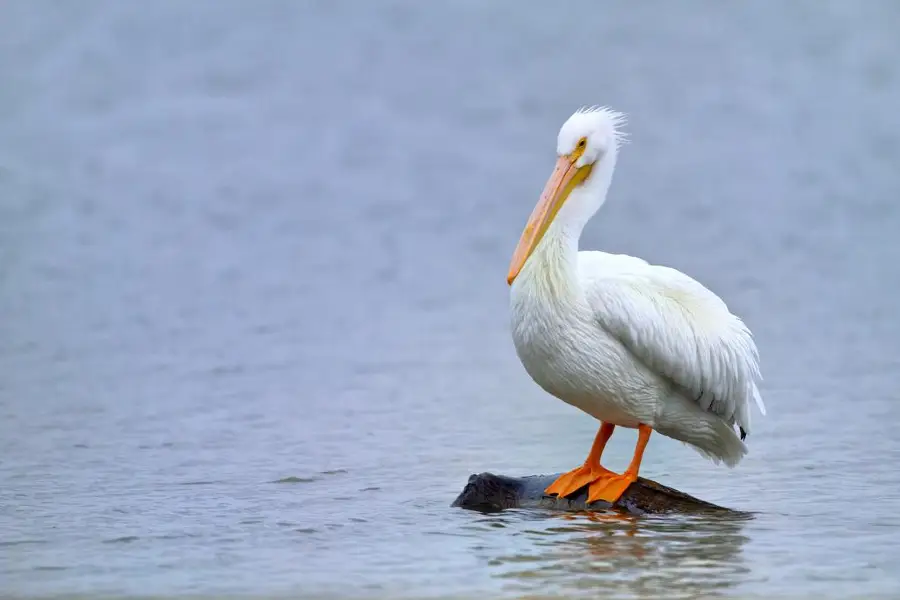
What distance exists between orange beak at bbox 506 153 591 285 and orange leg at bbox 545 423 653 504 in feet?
2.40

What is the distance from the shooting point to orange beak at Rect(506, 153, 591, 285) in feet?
20.7

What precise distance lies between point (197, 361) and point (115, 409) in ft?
3.86

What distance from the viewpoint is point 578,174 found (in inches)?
257

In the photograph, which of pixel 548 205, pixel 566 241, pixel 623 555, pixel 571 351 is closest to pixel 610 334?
pixel 571 351

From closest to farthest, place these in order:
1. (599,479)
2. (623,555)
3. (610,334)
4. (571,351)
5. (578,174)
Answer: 1. (623,555)
2. (571,351)
3. (610,334)
4. (599,479)
5. (578,174)

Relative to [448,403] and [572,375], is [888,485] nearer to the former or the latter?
[572,375]

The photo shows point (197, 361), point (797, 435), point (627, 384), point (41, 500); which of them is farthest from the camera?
point (197, 361)

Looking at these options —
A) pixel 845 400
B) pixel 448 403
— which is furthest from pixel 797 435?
pixel 448 403

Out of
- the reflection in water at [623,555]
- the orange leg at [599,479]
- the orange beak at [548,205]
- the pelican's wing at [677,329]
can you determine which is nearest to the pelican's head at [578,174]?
the orange beak at [548,205]

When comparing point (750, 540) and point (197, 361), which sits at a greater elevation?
→ point (197, 361)

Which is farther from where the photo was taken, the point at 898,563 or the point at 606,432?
the point at 606,432

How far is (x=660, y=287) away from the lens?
253 inches

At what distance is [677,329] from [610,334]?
0.27 meters

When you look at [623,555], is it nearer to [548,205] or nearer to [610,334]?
[610,334]
